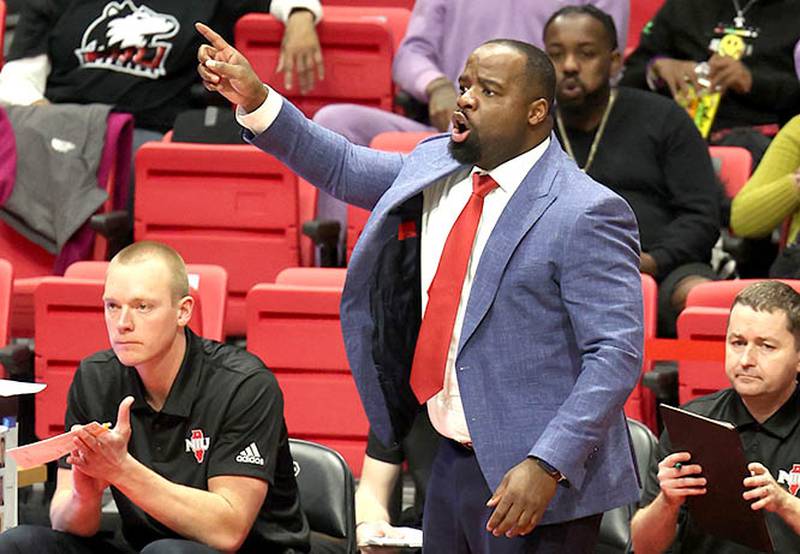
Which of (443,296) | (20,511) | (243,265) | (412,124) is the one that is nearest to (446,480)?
(443,296)

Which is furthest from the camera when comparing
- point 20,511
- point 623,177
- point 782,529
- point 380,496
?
point 623,177

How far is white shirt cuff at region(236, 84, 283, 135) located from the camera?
9.50ft

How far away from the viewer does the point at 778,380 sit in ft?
10.7

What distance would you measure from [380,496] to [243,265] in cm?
167

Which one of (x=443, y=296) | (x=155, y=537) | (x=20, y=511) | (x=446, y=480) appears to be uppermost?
(x=443, y=296)

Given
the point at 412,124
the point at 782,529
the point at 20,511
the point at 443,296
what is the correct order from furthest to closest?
the point at 412,124, the point at 20,511, the point at 782,529, the point at 443,296

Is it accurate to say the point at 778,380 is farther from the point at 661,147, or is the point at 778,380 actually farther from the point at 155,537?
the point at 661,147

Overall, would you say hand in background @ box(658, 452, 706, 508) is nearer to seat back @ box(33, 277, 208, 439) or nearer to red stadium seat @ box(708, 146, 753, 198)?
seat back @ box(33, 277, 208, 439)

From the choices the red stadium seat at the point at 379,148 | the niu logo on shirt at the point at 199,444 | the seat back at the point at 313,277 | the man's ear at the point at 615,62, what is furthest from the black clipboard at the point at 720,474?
the man's ear at the point at 615,62

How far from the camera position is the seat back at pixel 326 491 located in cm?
345

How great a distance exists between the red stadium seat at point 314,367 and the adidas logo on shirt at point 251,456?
1040 millimetres

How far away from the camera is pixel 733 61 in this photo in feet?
18.5

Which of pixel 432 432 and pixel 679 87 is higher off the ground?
pixel 679 87

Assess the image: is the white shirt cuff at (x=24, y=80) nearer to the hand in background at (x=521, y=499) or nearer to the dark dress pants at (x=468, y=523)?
the dark dress pants at (x=468, y=523)
